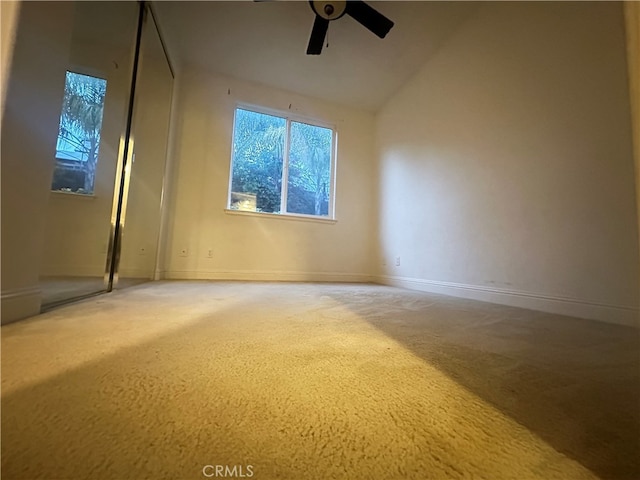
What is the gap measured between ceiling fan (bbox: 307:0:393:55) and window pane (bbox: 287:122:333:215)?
1422mm

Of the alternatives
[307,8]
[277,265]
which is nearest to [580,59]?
[307,8]

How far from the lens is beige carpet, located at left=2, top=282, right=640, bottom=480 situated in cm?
39

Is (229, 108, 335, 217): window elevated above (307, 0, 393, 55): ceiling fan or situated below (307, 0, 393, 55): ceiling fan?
below

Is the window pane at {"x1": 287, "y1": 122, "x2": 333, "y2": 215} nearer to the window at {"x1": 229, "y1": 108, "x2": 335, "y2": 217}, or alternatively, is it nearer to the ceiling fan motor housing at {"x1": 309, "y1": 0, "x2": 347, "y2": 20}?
the window at {"x1": 229, "y1": 108, "x2": 335, "y2": 217}

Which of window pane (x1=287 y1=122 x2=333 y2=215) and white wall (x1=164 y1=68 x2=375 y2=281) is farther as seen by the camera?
window pane (x1=287 y1=122 x2=333 y2=215)

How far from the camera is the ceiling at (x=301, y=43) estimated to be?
243 centimetres

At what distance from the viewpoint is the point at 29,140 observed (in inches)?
37.8

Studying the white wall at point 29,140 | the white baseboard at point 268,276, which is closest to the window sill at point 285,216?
the white baseboard at point 268,276

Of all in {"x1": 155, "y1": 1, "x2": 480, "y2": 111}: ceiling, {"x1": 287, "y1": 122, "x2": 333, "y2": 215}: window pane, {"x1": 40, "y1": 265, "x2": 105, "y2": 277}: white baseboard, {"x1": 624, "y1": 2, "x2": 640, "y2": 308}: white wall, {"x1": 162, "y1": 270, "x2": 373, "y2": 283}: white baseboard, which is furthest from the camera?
{"x1": 287, "y1": 122, "x2": 333, "y2": 215}: window pane

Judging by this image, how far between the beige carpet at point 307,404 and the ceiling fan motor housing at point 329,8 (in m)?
2.41

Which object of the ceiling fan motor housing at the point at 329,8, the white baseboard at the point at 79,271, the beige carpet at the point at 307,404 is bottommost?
the beige carpet at the point at 307,404

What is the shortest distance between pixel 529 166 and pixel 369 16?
65.6 inches

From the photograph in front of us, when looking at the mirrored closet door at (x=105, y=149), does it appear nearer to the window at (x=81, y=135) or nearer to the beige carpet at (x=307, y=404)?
the window at (x=81, y=135)

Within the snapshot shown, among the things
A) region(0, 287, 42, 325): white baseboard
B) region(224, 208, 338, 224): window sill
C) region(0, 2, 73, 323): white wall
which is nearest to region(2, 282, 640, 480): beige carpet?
region(0, 287, 42, 325): white baseboard
